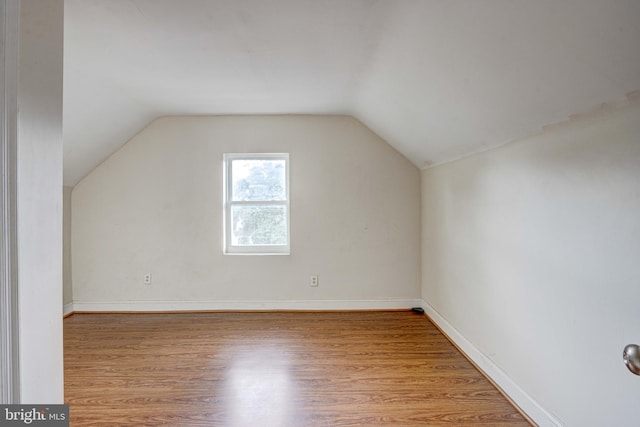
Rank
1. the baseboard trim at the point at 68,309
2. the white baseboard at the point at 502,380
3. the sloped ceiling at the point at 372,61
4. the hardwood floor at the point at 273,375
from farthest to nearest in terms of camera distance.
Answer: the baseboard trim at the point at 68,309 → the hardwood floor at the point at 273,375 → the white baseboard at the point at 502,380 → the sloped ceiling at the point at 372,61

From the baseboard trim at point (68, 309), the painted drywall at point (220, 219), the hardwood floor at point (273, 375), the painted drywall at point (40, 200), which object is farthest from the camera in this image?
the painted drywall at point (220, 219)

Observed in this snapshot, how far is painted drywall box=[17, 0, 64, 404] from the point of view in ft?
3.04

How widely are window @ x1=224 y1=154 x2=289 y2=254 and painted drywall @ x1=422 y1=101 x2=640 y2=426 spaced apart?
1.95m

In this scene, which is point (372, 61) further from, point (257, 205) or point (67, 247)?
point (67, 247)

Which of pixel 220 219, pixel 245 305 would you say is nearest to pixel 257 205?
pixel 220 219

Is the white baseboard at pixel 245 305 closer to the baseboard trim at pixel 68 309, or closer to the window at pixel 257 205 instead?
the baseboard trim at pixel 68 309

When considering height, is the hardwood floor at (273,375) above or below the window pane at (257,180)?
below

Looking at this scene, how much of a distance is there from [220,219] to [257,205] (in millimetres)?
438

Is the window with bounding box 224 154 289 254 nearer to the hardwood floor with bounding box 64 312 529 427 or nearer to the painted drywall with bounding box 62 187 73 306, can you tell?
the hardwood floor with bounding box 64 312 529 427

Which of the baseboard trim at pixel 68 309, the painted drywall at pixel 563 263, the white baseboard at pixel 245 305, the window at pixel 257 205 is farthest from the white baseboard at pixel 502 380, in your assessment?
the baseboard trim at pixel 68 309

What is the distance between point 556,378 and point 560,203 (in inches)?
34.2

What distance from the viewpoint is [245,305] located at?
3.48 m

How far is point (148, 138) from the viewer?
3426mm

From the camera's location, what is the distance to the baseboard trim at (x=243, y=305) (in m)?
3.46
